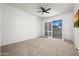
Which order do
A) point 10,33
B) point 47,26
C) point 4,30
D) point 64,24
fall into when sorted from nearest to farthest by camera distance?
point 4,30 → point 10,33 → point 64,24 → point 47,26

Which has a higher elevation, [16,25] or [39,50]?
[16,25]

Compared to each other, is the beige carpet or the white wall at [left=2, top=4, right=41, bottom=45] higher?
the white wall at [left=2, top=4, right=41, bottom=45]

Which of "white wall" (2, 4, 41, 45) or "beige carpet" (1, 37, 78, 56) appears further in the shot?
"white wall" (2, 4, 41, 45)

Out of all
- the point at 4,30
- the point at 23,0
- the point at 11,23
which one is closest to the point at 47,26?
the point at 11,23

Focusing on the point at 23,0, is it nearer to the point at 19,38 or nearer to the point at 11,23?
the point at 11,23

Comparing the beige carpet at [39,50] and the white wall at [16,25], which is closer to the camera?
the beige carpet at [39,50]

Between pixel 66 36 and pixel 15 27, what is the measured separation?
3.20m

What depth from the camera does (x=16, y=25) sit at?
4609 mm

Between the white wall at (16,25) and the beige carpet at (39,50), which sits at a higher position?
the white wall at (16,25)

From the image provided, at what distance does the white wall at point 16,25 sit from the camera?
152 inches

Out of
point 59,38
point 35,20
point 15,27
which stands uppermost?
point 35,20

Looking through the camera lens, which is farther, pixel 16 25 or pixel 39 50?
pixel 16 25

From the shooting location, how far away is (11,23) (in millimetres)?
4223

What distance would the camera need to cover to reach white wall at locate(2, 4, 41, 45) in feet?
12.7
